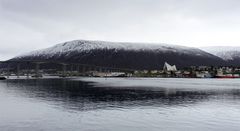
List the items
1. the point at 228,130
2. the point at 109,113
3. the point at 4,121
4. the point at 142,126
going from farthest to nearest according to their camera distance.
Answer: the point at 109,113
the point at 4,121
the point at 142,126
the point at 228,130

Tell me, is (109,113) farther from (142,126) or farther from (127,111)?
(142,126)

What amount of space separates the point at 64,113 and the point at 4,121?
8.86 metres

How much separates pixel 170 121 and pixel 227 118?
296 inches

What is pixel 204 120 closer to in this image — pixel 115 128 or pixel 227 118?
pixel 227 118

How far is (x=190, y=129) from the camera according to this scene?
33.1 metres

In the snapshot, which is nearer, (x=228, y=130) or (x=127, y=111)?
(x=228, y=130)

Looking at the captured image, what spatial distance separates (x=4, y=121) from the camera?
3747 cm

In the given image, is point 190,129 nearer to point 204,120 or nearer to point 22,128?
point 204,120

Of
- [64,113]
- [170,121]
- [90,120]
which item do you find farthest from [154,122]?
[64,113]

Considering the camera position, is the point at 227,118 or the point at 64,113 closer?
the point at 227,118

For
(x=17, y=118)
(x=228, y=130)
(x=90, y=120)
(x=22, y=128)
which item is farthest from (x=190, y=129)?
(x=17, y=118)

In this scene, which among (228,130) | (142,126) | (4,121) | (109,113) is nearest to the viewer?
(228,130)

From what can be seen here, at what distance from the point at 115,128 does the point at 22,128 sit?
31.0 feet

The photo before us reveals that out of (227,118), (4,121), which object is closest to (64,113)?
(4,121)
